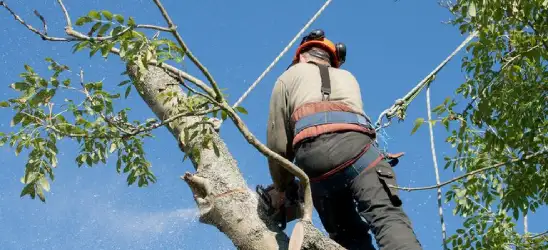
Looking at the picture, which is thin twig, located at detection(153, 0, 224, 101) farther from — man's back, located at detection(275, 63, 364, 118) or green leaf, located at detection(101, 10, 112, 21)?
man's back, located at detection(275, 63, 364, 118)

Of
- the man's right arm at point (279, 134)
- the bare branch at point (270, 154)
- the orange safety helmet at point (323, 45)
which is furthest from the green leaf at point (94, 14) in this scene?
the orange safety helmet at point (323, 45)

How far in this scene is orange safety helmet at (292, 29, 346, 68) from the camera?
507 cm

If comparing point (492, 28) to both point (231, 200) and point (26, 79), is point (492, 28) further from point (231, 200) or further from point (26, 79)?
point (26, 79)

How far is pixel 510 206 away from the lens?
255 inches

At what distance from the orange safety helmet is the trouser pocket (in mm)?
968

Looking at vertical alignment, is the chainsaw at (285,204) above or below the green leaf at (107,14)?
below

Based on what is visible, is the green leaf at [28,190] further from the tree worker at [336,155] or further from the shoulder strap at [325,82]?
the shoulder strap at [325,82]

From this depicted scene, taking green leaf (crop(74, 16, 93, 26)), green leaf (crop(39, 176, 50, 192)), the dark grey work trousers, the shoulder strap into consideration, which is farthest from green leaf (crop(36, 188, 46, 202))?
the shoulder strap

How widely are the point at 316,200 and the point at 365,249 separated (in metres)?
0.37

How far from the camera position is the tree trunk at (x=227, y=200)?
390 centimetres

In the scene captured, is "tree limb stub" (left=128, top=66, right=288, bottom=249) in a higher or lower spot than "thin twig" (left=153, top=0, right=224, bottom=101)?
lower

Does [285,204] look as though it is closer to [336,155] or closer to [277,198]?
[277,198]

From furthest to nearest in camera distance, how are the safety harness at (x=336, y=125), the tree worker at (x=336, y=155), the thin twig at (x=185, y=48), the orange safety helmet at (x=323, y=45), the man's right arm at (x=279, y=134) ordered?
the orange safety helmet at (x=323, y=45) → the man's right arm at (x=279, y=134) → the safety harness at (x=336, y=125) → the tree worker at (x=336, y=155) → the thin twig at (x=185, y=48)

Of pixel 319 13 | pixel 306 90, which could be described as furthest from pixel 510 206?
pixel 306 90
